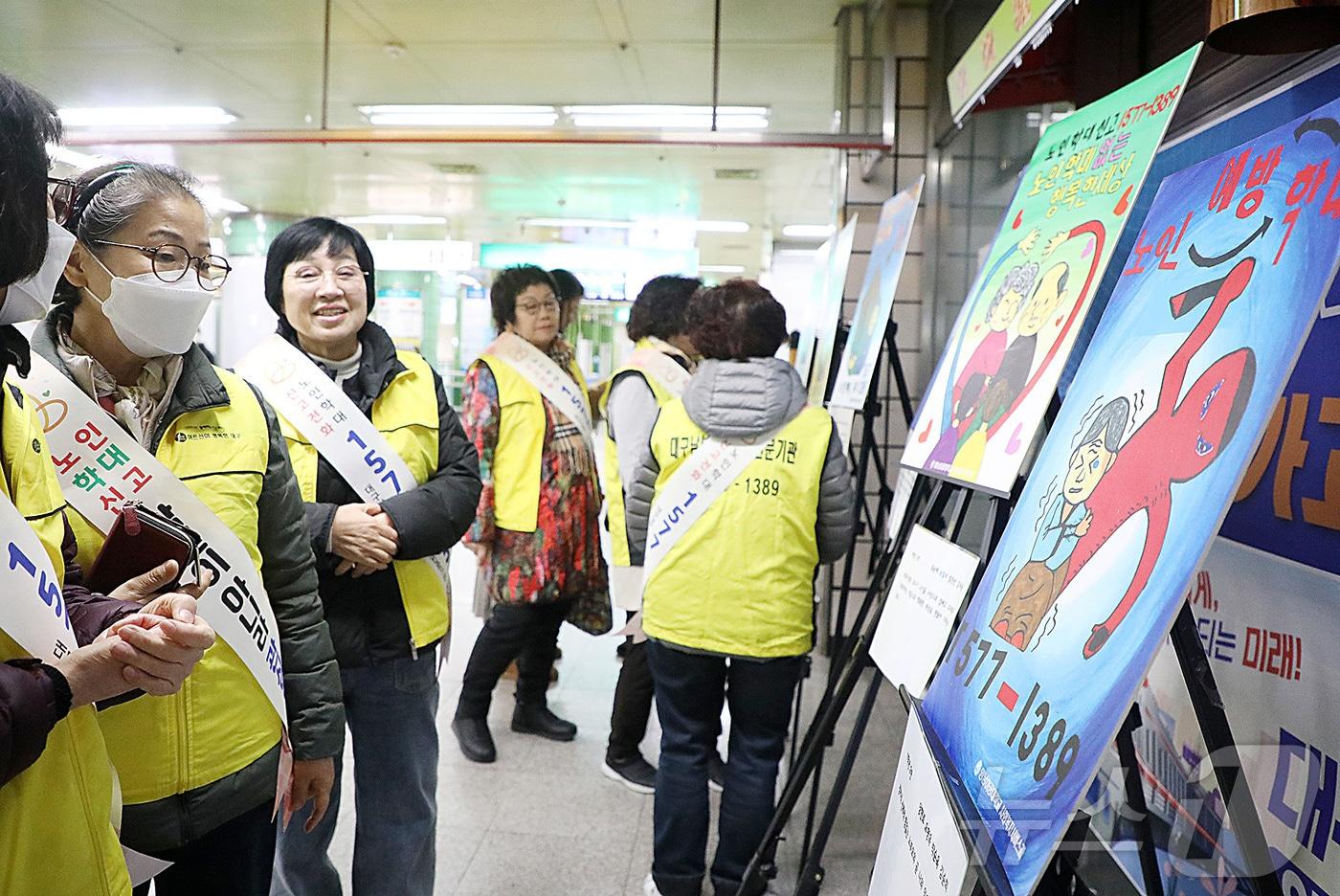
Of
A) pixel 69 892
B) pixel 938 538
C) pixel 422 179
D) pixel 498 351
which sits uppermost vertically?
pixel 422 179

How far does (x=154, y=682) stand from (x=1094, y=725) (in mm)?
828

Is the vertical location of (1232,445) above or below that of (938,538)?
above

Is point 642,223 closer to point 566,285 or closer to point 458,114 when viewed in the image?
point 458,114

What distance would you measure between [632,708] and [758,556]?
98 centimetres

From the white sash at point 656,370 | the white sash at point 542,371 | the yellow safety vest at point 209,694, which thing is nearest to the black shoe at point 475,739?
the white sash at point 656,370

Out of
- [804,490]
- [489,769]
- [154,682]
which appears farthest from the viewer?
[489,769]

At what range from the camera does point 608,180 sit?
7254mm

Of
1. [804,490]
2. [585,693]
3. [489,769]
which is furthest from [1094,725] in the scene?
[585,693]

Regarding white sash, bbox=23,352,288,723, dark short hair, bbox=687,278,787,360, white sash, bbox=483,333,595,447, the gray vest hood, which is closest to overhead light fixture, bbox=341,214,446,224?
white sash, bbox=483,333,595,447

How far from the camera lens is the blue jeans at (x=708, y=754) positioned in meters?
1.97

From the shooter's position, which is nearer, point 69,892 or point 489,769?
point 69,892

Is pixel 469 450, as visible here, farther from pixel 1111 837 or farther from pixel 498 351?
pixel 1111 837

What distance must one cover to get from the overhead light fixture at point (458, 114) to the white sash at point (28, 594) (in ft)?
16.8

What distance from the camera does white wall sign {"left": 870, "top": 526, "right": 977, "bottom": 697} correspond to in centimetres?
111
